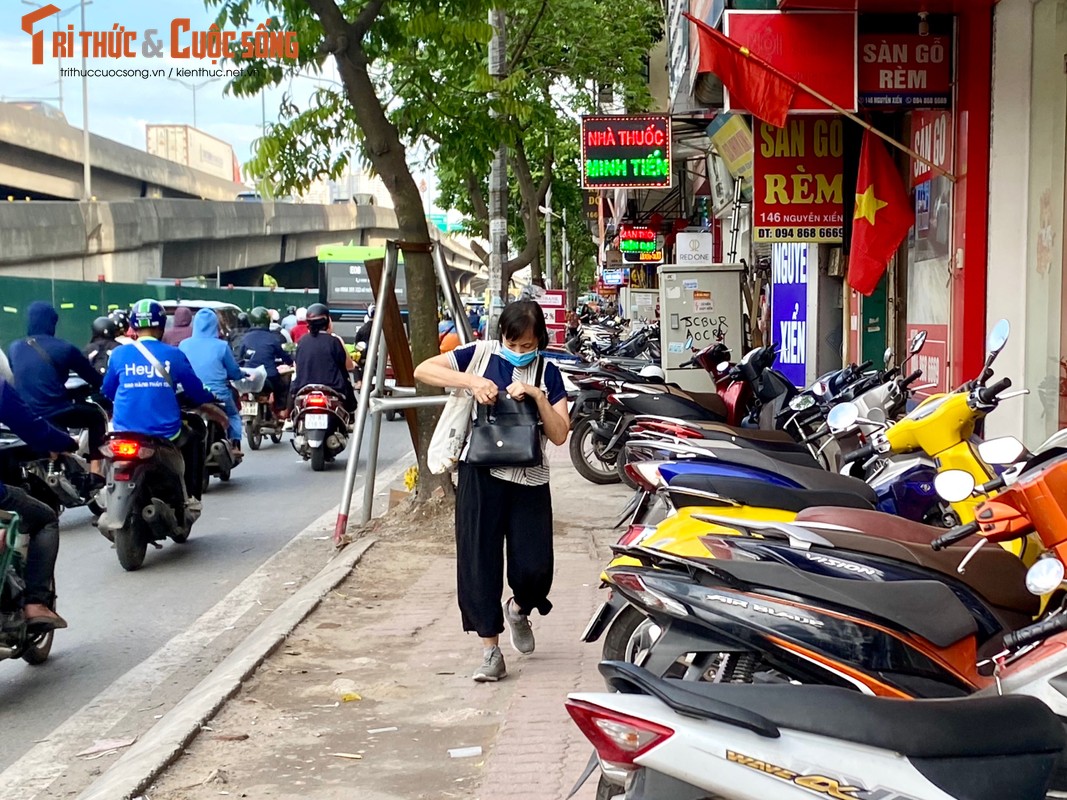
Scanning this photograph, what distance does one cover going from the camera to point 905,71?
8586 millimetres

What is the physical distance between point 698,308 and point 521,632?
9.44m

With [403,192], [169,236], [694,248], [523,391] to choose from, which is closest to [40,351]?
[403,192]

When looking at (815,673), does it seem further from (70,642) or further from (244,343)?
(244,343)

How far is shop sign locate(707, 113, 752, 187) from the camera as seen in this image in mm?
12788

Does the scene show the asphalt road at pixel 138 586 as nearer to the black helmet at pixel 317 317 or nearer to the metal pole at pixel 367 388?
the metal pole at pixel 367 388

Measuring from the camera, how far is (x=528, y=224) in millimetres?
27281

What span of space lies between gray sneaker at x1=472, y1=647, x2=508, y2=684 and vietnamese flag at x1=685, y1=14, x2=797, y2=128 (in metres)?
4.15

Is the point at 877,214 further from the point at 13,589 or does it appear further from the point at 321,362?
the point at 321,362

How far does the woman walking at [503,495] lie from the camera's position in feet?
18.8

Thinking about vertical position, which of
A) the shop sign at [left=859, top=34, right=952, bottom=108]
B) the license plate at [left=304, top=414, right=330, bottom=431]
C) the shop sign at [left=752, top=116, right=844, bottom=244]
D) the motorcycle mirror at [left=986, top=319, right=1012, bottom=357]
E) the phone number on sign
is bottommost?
the license plate at [left=304, top=414, right=330, bottom=431]

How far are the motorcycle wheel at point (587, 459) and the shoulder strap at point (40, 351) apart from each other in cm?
485

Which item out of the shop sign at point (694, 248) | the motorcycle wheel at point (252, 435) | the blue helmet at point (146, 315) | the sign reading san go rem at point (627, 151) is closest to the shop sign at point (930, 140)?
the blue helmet at point (146, 315)

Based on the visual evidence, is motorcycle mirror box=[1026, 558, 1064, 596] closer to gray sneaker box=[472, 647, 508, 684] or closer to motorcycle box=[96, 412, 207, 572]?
gray sneaker box=[472, 647, 508, 684]

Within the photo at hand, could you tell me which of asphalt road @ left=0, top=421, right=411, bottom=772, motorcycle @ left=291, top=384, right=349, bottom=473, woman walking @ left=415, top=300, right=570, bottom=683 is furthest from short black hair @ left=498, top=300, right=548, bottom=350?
motorcycle @ left=291, top=384, right=349, bottom=473
